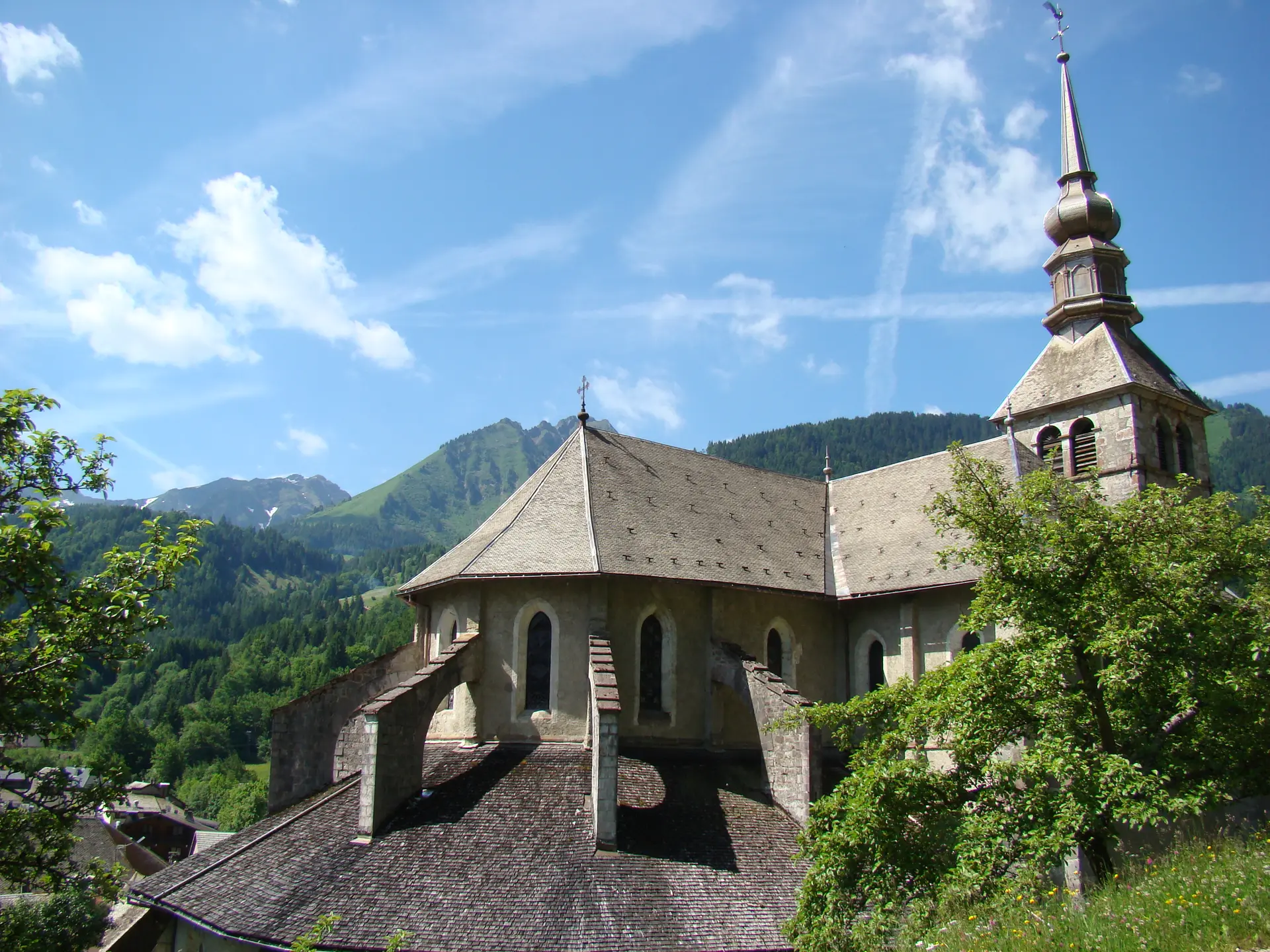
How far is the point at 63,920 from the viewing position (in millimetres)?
32188

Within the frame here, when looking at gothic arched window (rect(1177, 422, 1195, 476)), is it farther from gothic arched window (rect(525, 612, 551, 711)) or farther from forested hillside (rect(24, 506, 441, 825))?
forested hillside (rect(24, 506, 441, 825))

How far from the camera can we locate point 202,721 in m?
114

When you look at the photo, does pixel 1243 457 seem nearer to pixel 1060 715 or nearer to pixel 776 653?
pixel 776 653

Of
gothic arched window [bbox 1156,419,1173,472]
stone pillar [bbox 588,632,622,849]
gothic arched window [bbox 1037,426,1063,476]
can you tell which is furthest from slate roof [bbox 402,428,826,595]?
gothic arched window [bbox 1156,419,1173,472]

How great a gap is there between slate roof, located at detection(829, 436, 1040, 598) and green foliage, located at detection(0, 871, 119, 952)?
17.5 metres

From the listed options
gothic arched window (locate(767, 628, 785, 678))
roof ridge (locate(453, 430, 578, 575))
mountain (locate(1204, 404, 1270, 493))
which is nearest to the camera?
roof ridge (locate(453, 430, 578, 575))

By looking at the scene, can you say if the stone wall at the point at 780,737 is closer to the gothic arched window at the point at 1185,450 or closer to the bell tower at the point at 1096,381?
the bell tower at the point at 1096,381

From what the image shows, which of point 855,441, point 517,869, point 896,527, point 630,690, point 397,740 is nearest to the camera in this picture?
point 517,869

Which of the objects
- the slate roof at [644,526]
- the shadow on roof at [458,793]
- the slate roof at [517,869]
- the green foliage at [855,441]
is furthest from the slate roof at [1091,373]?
the green foliage at [855,441]

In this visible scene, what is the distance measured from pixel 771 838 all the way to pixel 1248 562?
9.74m

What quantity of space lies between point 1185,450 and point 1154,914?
2418 cm

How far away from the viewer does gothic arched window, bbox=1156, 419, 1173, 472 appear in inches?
1136

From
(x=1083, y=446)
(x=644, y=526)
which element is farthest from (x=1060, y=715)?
(x=1083, y=446)

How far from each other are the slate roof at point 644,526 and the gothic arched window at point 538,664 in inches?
56.1
